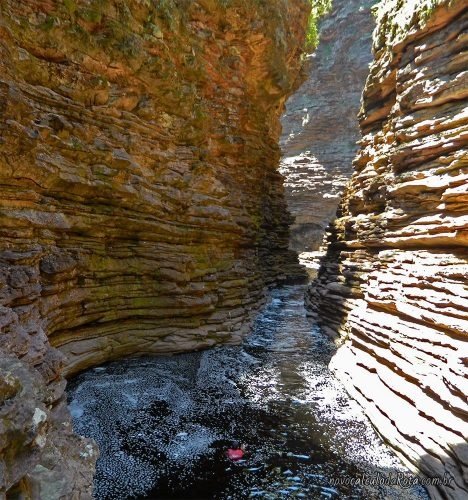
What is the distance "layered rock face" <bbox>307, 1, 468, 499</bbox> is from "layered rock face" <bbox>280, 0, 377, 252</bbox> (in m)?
27.2

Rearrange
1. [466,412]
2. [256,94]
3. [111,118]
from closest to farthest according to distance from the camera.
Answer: [466,412]
[111,118]
[256,94]

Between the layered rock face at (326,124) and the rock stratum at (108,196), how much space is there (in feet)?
90.9

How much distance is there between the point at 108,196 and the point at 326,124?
4203 centimetres

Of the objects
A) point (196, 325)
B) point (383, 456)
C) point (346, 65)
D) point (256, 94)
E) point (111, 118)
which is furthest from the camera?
point (346, 65)

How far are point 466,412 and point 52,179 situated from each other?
10169 millimetres

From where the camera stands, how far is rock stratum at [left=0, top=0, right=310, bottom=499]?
229 inches

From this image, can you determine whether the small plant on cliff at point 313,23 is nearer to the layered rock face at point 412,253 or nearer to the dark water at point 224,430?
the layered rock face at point 412,253

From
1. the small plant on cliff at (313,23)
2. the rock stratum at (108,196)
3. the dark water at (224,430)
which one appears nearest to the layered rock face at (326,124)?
the small plant on cliff at (313,23)

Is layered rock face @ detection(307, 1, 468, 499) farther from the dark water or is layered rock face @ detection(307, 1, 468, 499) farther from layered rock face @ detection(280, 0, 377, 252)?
layered rock face @ detection(280, 0, 377, 252)

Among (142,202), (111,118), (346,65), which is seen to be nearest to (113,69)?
(111,118)

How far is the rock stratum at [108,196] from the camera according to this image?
229 inches

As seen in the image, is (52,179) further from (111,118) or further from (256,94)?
(256,94)

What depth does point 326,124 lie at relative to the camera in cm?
4678

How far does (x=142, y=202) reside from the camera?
453 inches
